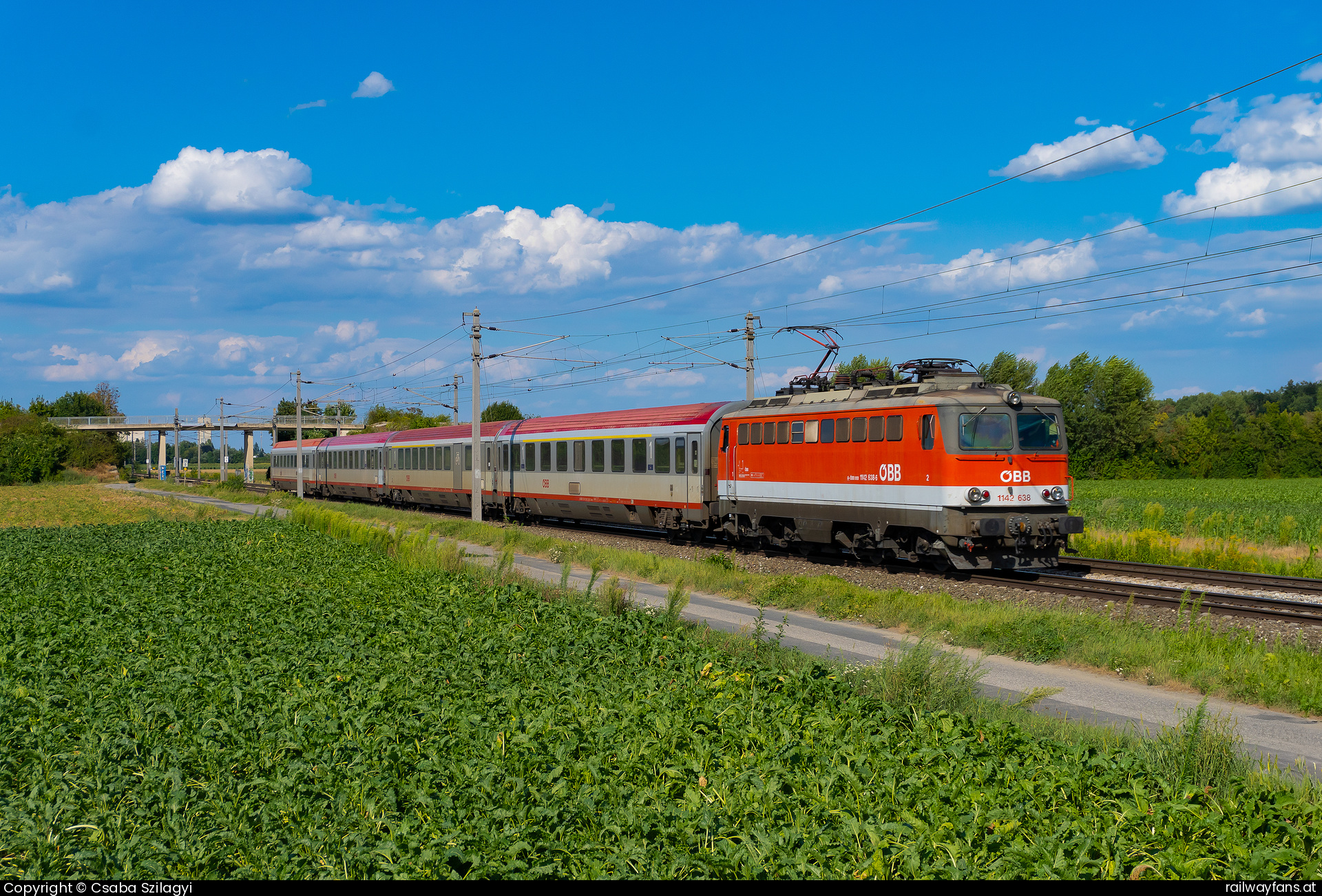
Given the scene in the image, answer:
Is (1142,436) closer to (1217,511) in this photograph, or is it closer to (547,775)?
(1217,511)

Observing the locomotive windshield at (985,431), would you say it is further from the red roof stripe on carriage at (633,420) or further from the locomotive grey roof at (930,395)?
the red roof stripe on carriage at (633,420)

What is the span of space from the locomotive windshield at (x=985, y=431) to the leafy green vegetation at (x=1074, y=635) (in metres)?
3.09

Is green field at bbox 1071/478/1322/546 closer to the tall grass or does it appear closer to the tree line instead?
the tall grass

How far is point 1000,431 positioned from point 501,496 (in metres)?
23.8

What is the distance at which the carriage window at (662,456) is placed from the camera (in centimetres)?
2733

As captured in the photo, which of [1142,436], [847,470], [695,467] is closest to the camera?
[847,470]

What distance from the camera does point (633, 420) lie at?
96.1ft

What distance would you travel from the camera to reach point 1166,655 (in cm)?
1164

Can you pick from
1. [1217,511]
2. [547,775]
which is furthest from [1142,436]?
[547,775]

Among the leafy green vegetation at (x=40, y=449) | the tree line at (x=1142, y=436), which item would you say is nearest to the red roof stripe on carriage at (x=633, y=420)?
the tree line at (x=1142, y=436)

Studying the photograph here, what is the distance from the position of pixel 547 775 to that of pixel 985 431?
1369cm

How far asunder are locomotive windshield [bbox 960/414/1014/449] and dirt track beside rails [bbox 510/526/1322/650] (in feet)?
9.35
